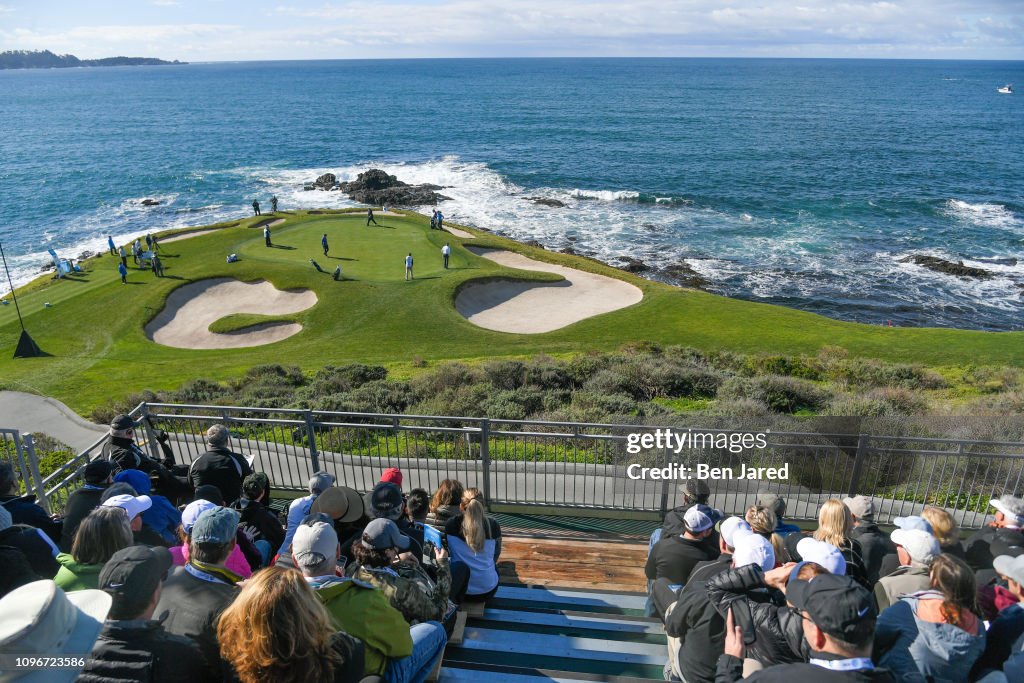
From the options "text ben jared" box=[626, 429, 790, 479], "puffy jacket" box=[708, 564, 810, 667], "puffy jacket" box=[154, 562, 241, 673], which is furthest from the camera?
"text ben jared" box=[626, 429, 790, 479]

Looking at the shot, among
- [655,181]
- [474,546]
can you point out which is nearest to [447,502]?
[474,546]

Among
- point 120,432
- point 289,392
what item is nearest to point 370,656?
point 120,432

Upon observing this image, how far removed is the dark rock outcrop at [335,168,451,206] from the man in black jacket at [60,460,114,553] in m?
54.6

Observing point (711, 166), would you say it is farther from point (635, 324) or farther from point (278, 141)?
point (278, 141)

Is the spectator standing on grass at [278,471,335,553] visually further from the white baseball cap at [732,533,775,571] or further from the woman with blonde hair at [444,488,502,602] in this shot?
the white baseball cap at [732,533,775,571]

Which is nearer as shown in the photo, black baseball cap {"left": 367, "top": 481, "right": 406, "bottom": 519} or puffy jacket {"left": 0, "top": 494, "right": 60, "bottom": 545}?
black baseball cap {"left": 367, "top": 481, "right": 406, "bottom": 519}

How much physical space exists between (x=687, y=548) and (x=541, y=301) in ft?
84.5

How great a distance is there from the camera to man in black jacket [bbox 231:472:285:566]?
20.4ft

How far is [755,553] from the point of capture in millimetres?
4809

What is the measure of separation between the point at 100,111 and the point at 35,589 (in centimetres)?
19058

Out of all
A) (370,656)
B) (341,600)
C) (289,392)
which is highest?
(341,600)

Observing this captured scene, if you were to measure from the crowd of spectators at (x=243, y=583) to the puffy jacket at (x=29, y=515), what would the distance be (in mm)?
13

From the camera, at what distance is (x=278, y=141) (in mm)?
105938

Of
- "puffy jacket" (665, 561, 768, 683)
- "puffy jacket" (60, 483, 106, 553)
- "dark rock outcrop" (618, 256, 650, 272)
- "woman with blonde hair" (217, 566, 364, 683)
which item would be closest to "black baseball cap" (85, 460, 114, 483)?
"puffy jacket" (60, 483, 106, 553)
